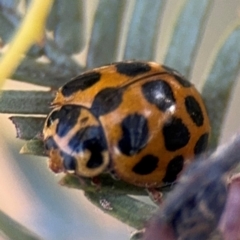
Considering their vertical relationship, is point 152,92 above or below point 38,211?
above

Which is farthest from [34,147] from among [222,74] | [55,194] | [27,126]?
[55,194]

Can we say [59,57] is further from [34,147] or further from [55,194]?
[55,194]

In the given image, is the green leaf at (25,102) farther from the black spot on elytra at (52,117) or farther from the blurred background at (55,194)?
the blurred background at (55,194)

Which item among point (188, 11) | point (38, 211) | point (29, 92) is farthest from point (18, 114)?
point (38, 211)

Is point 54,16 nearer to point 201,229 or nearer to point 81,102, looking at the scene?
point 81,102

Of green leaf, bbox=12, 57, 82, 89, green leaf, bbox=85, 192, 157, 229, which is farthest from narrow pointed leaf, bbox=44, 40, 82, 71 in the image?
green leaf, bbox=85, 192, 157, 229

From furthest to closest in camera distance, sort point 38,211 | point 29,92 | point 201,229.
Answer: point 38,211, point 29,92, point 201,229

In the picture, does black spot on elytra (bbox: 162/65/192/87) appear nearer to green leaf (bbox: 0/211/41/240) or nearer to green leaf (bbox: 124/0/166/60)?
green leaf (bbox: 124/0/166/60)
